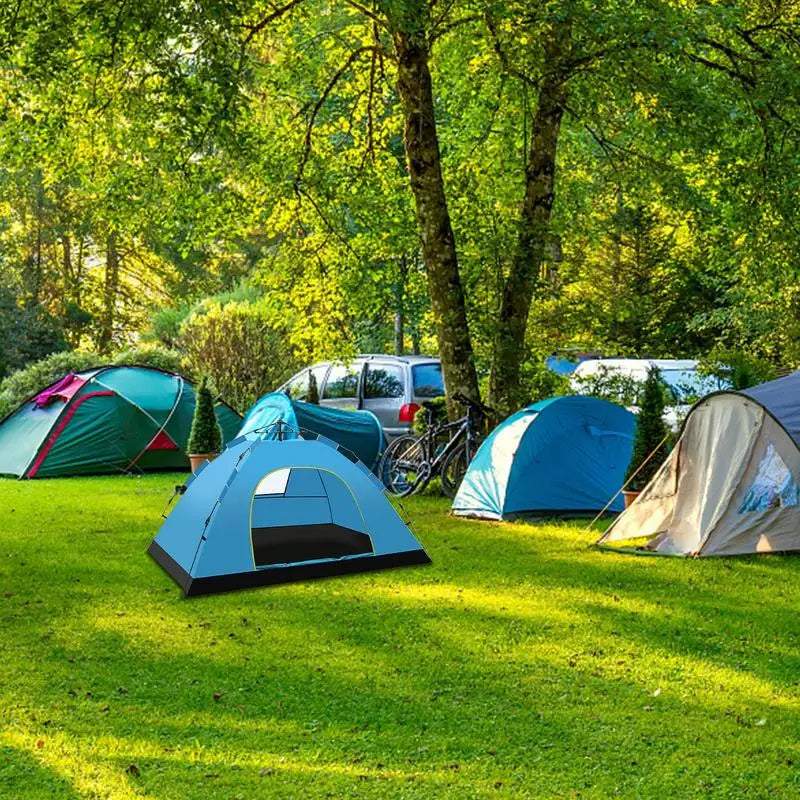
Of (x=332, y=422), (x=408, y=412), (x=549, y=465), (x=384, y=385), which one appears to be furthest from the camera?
(x=384, y=385)

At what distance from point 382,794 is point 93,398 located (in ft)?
36.0

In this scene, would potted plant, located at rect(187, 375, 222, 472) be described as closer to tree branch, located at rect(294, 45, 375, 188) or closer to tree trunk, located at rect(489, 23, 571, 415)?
tree branch, located at rect(294, 45, 375, 188)

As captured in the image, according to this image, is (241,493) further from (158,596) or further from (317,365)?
(317,365)

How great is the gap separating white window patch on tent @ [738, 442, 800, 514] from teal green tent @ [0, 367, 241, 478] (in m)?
8.69

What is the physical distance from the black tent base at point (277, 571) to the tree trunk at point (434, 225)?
3.91m

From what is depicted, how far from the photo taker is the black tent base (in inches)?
266

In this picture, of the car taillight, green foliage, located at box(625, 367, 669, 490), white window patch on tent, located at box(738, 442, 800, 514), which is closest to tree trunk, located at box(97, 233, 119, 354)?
the car taillight

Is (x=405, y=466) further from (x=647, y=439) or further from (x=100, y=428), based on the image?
(x=100, y=428)

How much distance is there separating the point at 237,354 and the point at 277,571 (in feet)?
39.7

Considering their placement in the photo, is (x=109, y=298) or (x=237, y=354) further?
(x=109, y=298)

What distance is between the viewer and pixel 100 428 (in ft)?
45.2

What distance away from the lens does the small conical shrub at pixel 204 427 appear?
12.8m

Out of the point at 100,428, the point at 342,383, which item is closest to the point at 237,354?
the point at 100,428

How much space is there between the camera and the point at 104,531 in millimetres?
9305
